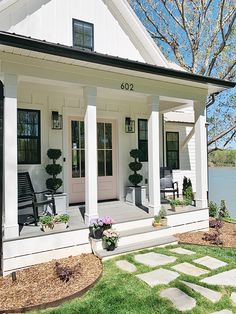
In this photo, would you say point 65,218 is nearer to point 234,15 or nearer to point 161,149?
point 161,149

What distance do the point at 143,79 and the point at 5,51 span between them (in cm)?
266

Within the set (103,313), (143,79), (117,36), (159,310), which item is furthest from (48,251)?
(117,36)

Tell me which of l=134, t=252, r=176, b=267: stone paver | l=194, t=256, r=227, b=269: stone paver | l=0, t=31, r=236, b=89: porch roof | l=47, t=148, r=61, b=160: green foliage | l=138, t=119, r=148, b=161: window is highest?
l=0, t=31, r=236, b=89: porch roof

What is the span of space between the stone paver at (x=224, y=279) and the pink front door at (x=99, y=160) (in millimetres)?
3906

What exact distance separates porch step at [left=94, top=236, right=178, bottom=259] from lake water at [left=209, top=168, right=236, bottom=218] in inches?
222

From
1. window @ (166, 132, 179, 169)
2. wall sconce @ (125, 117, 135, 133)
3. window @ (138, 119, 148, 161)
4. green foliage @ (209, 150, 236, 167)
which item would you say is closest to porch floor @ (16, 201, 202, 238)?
window @ (138, 119, 148, 161)

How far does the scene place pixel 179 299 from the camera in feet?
10.1

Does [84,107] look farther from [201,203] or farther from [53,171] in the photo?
[201,203]

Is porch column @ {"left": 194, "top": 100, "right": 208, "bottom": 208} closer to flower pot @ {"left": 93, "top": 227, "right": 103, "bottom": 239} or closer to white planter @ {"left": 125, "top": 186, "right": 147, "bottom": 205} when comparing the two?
white planter @ {"left": 125, "top": 186, "right": 147, "bottom": 205}

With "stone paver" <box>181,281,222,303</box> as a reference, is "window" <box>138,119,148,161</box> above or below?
above

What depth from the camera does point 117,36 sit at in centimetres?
649

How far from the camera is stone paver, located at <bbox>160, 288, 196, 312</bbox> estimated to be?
9.66ft

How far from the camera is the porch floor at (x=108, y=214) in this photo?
4.42 m

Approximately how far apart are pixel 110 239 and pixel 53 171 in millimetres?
2208
